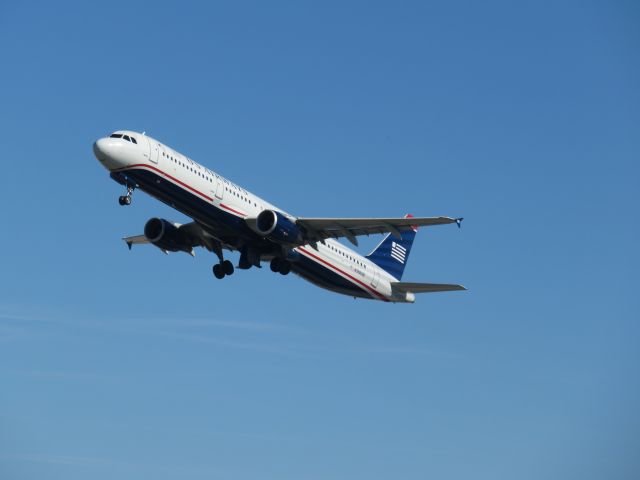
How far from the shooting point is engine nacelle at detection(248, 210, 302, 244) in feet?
165

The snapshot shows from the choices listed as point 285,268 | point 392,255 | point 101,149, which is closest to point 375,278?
point 392,255

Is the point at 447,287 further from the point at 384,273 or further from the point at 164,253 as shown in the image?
the point at 164,253

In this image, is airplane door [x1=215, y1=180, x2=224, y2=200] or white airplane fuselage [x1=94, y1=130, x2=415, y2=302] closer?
white airplane fuselage [x1=94, y1=130, x2=415, y2=302]

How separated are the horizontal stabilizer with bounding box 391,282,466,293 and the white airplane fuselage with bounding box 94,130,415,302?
3.61 m

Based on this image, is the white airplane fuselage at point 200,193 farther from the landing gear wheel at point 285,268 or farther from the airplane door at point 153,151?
the landing gear wheel at point 285,268

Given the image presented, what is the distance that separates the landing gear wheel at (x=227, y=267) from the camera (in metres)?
55.5

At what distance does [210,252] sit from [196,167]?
7725 mm

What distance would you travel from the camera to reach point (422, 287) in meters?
56.5

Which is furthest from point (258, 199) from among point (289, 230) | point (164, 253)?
point (164, 253)

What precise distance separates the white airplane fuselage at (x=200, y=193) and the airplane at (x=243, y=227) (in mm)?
45

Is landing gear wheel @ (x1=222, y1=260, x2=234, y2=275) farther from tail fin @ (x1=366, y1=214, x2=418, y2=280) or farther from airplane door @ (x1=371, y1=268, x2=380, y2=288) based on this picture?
tail fin @ (x1=366, y1=214, x2=418, y2=280)

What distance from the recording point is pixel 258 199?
52.4m

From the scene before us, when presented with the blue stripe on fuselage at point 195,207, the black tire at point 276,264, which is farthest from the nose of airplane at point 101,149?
the black tire at point 276,264

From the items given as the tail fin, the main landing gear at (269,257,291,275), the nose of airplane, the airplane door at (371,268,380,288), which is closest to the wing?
the main landing gear at (269,257,291,275)
